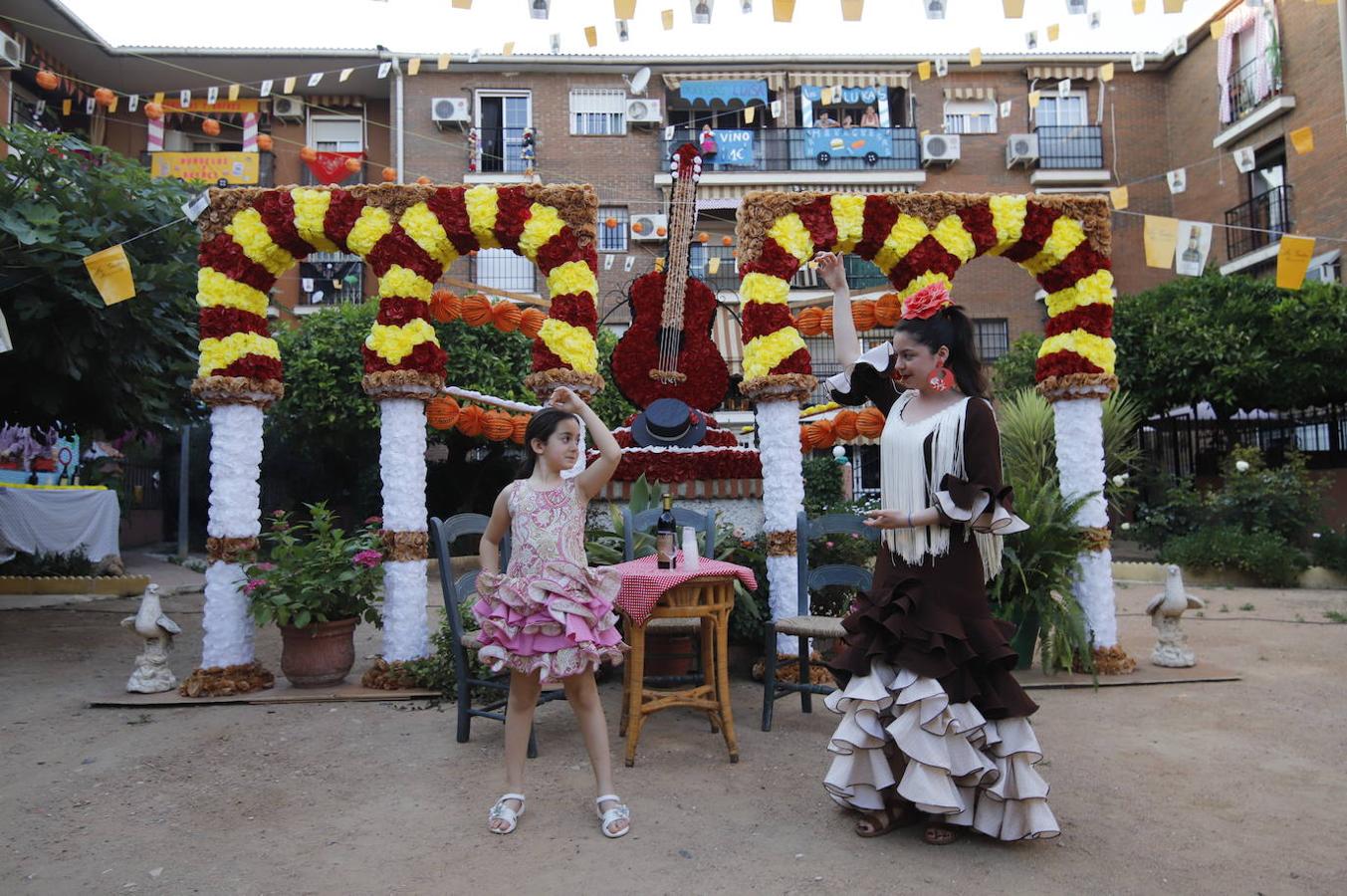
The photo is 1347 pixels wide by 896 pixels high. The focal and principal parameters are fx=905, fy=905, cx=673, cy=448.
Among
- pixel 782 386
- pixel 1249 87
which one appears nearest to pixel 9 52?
pixel 782 386

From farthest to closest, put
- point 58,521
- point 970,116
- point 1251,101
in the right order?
point 970,116
point 1251,101
point 58,521

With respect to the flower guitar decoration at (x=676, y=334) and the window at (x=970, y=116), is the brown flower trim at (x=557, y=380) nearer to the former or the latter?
the flower guitar decoration at (x=676, y=334)

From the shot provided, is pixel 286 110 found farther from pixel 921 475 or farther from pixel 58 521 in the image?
pixel 921 475

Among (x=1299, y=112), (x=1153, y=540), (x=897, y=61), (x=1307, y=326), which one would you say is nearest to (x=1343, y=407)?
(x=1307, y=326)

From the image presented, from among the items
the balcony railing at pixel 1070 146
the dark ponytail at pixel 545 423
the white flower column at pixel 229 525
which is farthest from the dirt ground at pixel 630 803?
the balcony railing at pixel 1070 146

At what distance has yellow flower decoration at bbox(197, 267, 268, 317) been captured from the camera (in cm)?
585

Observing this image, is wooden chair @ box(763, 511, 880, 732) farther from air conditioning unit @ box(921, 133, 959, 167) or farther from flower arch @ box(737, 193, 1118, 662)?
air conditioning unit @ box(921, 133, 959, 167)

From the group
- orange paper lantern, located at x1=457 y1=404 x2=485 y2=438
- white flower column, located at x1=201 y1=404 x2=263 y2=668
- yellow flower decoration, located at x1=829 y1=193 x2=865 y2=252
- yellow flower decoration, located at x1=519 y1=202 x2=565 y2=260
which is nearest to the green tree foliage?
white flower column, located at x1=201 y1=404 x2=263 y2=668

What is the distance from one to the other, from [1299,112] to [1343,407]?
19.6 feet

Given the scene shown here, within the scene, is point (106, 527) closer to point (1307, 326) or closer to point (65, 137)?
point (65, 137)

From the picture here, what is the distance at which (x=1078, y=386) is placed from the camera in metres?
6.16

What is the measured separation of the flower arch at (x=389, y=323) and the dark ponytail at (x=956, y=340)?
9.74 ft

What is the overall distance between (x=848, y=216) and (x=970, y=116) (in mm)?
16269

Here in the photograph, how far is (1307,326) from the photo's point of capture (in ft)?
44.6
